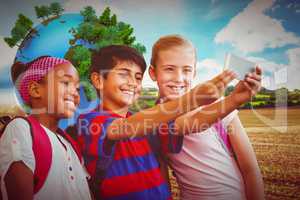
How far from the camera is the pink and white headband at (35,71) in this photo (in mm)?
1613

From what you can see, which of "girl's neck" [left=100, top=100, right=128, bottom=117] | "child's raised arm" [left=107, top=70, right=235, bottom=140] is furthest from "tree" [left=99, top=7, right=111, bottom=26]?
"child's raised arm" [left=107, top=70, right=235, bottom=140]

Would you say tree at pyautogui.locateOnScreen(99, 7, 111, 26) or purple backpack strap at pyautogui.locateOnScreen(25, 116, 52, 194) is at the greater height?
tree at pyautogui.locateOnScreen(99, 7, 111, 26)

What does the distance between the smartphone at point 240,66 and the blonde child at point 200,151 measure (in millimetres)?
184

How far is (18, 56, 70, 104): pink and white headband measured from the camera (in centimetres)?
161

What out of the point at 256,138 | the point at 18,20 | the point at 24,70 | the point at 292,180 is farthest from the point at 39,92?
the point at 292,180

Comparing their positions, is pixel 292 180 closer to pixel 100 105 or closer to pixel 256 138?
pixel 256 138

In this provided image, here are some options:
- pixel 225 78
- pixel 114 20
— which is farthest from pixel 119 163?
pixel 114 20

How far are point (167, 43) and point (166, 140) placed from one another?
20.1 inches

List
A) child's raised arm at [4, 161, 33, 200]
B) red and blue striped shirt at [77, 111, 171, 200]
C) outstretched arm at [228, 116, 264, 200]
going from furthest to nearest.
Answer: outstretched arm at [228, 116, 264, 200] < red and blue striped shirt at [77, 111, 171, 200] < child's raised arm at [4, 161, 33, 200]

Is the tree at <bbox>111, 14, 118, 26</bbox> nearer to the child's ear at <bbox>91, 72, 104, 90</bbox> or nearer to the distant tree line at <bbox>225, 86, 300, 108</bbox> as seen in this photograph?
the child's ear at <bbox>91, 72, 104, 90</bbox>

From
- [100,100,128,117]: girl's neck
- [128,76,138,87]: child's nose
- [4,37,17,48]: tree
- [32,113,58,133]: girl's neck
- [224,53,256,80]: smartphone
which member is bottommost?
[32,113,58,133]: girl's neck

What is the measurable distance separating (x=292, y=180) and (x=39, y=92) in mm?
1399

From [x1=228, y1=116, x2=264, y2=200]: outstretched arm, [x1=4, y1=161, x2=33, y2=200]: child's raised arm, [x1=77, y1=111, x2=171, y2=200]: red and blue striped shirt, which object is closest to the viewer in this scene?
[x1=4, y1=161, x2=33, y2=200]: child's raised arm

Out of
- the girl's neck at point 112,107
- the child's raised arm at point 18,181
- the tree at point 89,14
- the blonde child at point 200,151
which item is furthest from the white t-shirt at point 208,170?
the tree at point 89,14
